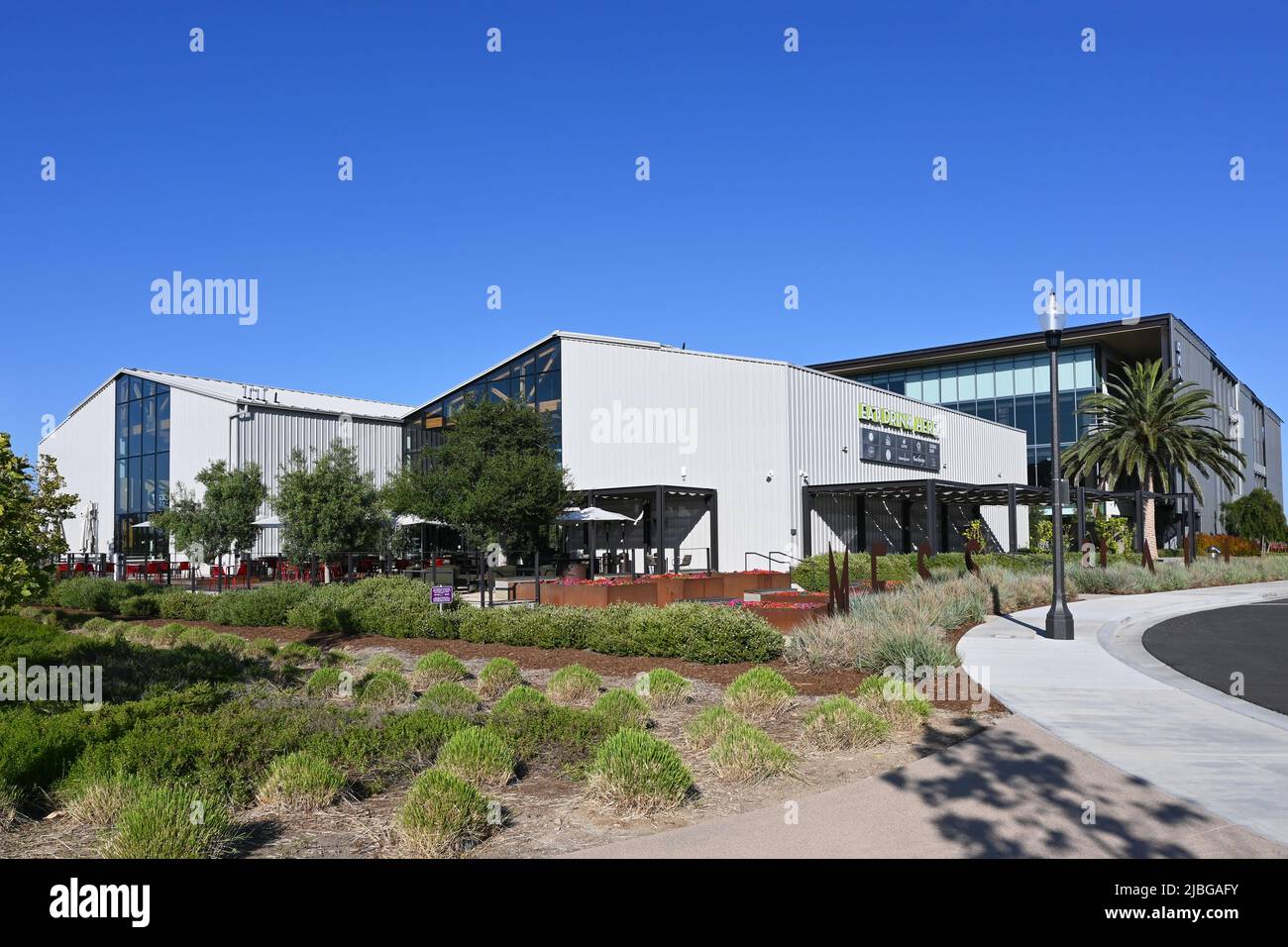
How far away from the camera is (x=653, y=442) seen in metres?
32.9

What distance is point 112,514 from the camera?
42.4 metres

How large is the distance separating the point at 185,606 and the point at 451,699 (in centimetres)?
1406

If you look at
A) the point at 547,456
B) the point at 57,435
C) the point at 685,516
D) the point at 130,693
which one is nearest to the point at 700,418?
the point at 685,516

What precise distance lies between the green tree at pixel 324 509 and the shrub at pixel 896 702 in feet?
62.7

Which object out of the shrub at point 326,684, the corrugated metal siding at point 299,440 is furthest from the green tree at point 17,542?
the corrugated metal siding at point 299,440

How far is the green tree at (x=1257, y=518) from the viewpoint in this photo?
57.0 m

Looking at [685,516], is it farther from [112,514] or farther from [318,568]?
[112,514]

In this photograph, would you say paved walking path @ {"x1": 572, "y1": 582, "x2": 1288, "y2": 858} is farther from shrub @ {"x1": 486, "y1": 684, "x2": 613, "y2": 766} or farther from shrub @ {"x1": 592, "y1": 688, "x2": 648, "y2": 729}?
shrub @ {"x1": 592, "y1": 688, "x2": 648, "y2": 729}

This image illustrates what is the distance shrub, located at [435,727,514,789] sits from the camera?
22.1 ft

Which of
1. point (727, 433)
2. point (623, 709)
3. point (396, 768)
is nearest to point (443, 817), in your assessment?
point (396, 768)

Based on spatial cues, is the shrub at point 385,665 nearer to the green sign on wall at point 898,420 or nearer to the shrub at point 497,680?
the shrub at point 497,680

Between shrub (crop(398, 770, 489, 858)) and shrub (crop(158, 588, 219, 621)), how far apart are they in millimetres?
16444

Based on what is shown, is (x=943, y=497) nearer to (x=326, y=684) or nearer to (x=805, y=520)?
(x=805, y=520)
